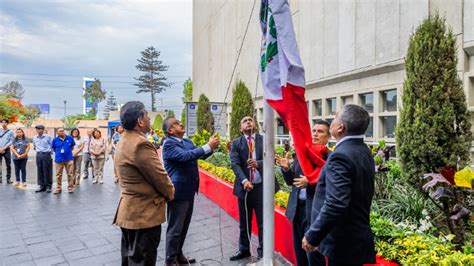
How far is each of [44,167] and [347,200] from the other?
8.86 m

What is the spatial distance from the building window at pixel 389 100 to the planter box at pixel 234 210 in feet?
12.7

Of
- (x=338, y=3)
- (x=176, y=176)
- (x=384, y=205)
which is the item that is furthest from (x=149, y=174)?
(x=338, y=3)

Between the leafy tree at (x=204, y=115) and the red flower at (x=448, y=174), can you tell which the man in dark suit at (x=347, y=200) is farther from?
the leafy tree at (x=204, y=115)

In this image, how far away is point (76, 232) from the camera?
5387 millimetres

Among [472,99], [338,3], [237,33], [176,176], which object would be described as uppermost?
[237,33]

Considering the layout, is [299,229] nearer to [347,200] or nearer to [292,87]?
[347,200]

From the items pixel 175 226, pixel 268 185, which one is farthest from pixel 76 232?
pixel 268 185

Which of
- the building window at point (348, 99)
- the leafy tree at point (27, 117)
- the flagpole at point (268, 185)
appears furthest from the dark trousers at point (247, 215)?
the leafy tree at point (27, 117)

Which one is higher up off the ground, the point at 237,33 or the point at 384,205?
the point at 237,33

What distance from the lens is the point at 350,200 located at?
2160 millimetres

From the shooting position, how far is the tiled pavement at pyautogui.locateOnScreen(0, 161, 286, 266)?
4371 millimetres

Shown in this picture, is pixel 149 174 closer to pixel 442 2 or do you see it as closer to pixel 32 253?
pixel 32 253

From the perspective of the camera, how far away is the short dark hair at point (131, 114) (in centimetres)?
296

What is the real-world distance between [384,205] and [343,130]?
2.57m
